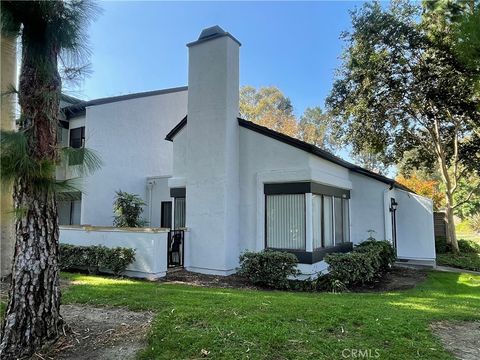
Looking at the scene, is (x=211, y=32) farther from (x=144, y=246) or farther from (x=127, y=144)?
(x=144, y=246)

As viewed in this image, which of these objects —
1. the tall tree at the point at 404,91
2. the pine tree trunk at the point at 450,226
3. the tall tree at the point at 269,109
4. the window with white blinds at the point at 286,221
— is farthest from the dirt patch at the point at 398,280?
the tall tree at the point at 269,109

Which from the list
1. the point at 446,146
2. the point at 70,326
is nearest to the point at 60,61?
the point at 70,326

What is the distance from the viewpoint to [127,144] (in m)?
16.5

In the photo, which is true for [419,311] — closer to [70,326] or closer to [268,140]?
[70,326]

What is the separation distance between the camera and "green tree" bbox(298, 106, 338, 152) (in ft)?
125

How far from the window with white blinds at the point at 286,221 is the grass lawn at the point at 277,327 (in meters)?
4.34

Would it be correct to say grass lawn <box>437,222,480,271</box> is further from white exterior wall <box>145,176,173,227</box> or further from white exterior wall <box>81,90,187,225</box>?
white exterior wall <box>81,90,187,225</box>

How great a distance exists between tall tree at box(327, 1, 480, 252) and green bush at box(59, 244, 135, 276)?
12.5 m

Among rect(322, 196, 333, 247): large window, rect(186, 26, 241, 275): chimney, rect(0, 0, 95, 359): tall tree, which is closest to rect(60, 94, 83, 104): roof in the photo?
A: rect(0, 0, 95, 359): tall tree

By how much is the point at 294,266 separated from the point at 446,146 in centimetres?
1373

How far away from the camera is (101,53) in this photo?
14.1 feet

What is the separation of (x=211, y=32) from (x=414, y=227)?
11616mm

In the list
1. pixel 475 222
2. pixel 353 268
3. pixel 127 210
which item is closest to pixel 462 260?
pixel 353 268

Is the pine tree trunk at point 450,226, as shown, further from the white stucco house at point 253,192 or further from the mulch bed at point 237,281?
the mulch bed at point 237,281
